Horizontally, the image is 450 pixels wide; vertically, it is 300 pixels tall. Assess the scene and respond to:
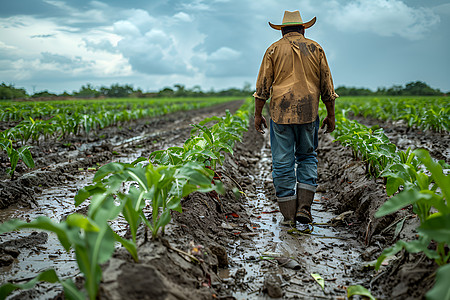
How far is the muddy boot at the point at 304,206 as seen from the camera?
3.63 m

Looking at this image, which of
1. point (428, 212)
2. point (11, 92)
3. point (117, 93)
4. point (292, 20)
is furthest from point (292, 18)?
point (117, 93)

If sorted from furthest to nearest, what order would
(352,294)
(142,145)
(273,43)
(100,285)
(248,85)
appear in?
(248,85) → (142,145) → (273,43) → (352,294) → (100,285)

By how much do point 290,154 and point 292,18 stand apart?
1389 mm

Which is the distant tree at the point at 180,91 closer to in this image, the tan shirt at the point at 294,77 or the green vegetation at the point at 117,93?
the green vegetation at the point at 117,93

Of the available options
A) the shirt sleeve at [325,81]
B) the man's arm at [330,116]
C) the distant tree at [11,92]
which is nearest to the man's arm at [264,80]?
the shirt sleeve at [325,81]

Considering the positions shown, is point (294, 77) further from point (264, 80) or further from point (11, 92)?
point (11, 92)

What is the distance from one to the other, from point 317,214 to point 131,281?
2.76 m

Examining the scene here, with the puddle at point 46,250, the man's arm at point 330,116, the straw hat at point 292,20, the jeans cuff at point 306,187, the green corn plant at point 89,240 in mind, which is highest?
the straw hat at point 292,20

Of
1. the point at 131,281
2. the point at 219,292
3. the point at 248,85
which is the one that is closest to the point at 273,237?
the point at 219,292

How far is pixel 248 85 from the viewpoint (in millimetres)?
78625

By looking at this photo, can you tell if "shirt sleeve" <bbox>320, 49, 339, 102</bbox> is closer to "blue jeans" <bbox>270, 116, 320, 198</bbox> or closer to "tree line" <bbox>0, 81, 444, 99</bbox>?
"blue jeans" <bbox>270, 116, 320, 198</bbox>

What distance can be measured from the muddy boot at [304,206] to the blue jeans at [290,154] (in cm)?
6

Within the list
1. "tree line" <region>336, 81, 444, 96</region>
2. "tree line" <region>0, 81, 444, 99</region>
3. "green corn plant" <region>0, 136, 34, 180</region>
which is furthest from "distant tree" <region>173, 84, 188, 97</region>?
"green corn plant" <region>0, 136, 34, 180</region>

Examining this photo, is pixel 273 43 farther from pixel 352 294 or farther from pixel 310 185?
pixel 352 294
